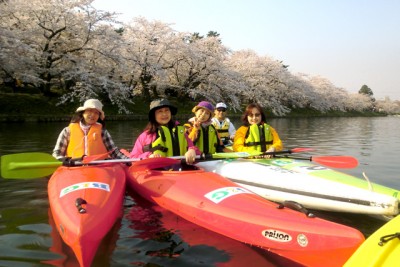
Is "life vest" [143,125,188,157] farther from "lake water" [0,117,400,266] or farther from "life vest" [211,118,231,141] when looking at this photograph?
"life vest" [211,118,231,141]

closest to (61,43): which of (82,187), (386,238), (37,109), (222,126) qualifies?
(37,109)

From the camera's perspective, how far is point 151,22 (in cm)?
2894

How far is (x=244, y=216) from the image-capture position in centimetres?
353

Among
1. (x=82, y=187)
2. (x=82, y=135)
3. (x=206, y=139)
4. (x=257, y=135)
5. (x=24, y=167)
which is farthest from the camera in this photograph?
(x=257, y=135)

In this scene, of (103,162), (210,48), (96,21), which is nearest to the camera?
(103,162)

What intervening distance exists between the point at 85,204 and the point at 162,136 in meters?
2.03

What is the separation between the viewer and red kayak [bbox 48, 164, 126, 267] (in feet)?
10.3

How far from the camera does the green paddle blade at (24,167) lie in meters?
4.95

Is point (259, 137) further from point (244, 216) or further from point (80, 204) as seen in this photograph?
point (80, 204)

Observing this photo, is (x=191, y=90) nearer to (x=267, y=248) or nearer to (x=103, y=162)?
(x=103, y=162)

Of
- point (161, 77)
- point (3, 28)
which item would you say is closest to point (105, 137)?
point (3, 28)

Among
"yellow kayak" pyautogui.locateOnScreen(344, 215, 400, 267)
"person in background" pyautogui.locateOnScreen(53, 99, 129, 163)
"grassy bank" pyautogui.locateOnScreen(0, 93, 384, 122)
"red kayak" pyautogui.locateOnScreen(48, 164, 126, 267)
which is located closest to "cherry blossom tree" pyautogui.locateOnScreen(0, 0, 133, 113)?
"grassy bank" pyautogui.locateOnScreen(0, 93, 384, 122)

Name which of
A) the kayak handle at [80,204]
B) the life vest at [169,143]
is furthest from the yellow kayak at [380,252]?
the life vest at [169,143]

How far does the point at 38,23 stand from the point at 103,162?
1868 centimetres
